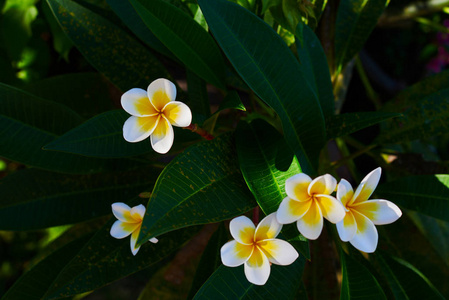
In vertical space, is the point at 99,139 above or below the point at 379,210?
below

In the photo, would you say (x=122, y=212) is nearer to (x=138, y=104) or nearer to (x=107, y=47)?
(x=138, y=104)

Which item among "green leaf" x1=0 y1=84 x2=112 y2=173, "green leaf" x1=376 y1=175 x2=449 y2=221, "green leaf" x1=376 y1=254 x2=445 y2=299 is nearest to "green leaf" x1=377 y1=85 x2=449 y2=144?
"green leaf" x1=376 y1=175 x2=449 y2=221

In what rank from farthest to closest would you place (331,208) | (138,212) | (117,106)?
(117,106) → (138,212) → (331,208)

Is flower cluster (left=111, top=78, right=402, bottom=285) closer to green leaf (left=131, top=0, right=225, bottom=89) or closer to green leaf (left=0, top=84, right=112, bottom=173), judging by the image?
green leaf (left=131, top=0, right=225, bottom=89)

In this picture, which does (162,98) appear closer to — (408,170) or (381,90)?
(408,170)

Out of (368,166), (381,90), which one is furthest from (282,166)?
(381,90)

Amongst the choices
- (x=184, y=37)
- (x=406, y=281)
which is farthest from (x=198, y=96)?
(x=406, y=281)

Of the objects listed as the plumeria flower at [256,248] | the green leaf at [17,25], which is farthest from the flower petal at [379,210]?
the green leaf at [17,25]
